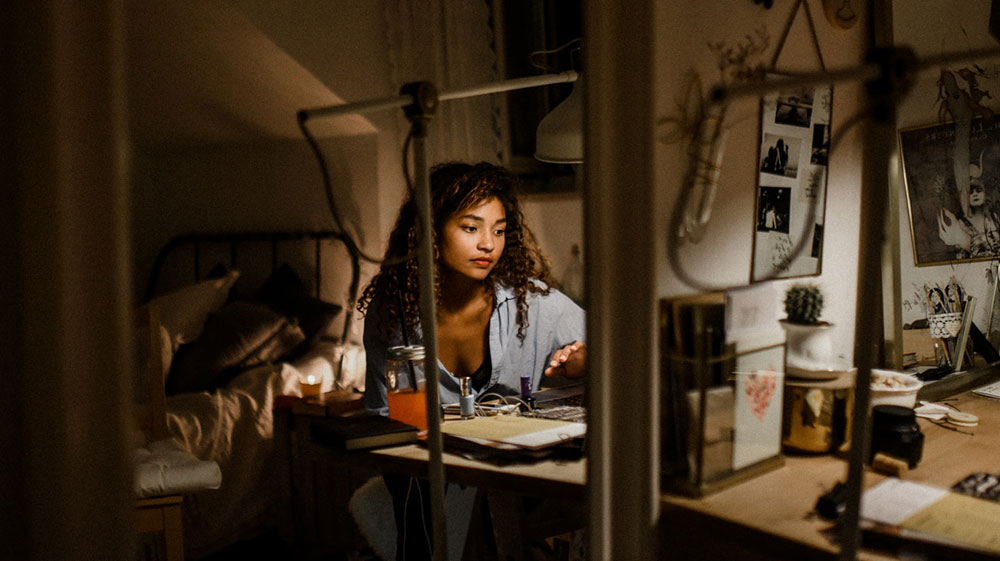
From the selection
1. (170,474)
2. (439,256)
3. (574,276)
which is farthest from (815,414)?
(574,276)

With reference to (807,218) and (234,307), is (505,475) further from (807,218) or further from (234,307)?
(234,307)

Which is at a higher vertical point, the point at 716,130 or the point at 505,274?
the point at 716,130

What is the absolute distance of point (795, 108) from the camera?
1122 millimetres

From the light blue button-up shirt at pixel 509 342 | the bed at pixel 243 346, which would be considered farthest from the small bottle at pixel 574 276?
the bed at pixel 243 346

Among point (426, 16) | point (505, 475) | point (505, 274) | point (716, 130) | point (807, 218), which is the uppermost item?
point (426, 16)

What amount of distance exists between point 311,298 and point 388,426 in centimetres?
189

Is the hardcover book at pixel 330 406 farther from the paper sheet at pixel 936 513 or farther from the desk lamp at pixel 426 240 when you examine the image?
the paper sheet at pixel 936 513

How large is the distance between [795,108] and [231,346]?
7.39 ft

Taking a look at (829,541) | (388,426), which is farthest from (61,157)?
(829,541)

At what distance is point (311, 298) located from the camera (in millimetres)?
3008

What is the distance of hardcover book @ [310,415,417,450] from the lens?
3.85ft

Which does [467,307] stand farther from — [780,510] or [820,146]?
[780,510]

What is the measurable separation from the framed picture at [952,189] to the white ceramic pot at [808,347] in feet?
2.29

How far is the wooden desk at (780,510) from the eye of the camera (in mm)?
794
